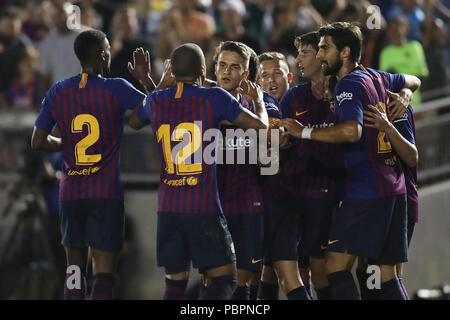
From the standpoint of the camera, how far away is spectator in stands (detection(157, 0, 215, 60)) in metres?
11.2

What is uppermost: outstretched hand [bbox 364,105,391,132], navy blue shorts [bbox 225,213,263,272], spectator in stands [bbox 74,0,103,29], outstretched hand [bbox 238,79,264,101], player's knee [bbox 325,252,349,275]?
spectator in stands [bbox 74,0,103,29]

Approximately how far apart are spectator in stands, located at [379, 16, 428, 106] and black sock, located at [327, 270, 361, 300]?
4380 millimetres

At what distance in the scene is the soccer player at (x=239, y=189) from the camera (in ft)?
21.9

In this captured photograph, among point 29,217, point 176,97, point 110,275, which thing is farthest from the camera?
point 29,217

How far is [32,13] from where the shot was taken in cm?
1326

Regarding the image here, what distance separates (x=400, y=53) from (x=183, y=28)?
107 inches

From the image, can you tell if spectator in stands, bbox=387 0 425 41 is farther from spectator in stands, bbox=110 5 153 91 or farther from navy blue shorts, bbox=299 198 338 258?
navy blue shorts, bbox=299 198 338 258

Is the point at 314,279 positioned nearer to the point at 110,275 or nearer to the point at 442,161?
the point at 110,275

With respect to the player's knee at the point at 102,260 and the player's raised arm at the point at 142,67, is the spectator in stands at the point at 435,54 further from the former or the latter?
the player's knee at the point at 102,260

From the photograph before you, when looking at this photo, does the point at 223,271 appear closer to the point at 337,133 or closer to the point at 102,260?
the point at 102,260

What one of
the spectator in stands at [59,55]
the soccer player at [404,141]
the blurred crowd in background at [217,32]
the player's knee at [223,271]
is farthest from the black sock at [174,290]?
the spectator in stands at [59,55]

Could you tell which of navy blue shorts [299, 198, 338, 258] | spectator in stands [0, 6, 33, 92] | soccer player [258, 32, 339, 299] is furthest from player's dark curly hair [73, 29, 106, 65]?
spectator in stands [0, 6, 33, 92]
